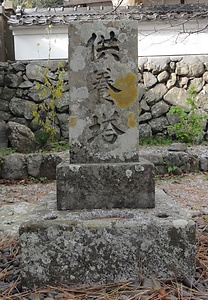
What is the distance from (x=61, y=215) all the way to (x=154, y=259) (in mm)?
546

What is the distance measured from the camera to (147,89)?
23.0 feet

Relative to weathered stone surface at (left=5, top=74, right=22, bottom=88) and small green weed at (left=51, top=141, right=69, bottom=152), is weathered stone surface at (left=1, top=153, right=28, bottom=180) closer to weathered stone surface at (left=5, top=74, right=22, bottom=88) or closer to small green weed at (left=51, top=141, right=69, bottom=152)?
small green weed at (left=51, top=141, right=69, bottom=152)

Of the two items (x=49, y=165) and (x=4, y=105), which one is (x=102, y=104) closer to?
(x=49, y=165)

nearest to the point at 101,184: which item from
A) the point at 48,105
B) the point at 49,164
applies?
the point at 49,164

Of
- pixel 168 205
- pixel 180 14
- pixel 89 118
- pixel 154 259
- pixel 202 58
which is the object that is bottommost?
pixel 154 259

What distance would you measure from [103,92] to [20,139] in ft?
13.2

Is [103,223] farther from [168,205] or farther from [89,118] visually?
[89,118]

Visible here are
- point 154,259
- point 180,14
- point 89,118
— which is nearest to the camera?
point 154,259

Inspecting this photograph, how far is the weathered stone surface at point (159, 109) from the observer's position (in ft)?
22.8

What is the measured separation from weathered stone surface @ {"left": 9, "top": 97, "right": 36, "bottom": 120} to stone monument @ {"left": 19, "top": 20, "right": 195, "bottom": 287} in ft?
15.8

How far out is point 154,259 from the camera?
1722 millimetres

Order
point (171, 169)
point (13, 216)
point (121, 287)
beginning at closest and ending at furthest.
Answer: point (121, 287), point (13, 216), point (171, 169)

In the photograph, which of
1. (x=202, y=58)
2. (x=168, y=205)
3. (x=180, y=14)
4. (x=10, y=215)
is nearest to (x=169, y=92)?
(x=202, y=58)

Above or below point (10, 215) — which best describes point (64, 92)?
above
